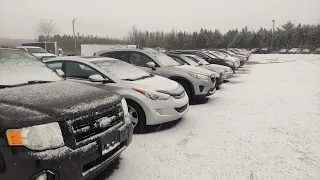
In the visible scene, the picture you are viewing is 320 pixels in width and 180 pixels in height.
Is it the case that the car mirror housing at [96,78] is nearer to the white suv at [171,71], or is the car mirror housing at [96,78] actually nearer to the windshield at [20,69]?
the windshield at [20,69]

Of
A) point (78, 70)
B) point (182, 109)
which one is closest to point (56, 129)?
point (78, 70)

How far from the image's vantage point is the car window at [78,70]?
5.47 m

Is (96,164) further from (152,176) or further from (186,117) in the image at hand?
(186,117)

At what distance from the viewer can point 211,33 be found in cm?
9694

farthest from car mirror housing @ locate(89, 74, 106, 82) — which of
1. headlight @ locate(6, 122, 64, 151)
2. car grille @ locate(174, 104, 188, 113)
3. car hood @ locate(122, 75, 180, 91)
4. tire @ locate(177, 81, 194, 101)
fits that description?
tire @ locate(177, 81, 194, 101)

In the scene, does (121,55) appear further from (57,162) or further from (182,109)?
(57,162)

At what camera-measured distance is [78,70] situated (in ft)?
18.5

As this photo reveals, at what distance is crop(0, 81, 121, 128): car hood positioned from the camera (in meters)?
2.54

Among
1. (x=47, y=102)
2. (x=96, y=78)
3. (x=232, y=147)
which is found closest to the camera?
(x=47, y=102)

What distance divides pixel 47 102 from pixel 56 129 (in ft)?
1.29

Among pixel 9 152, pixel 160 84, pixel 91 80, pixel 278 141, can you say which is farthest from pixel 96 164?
pixel 278 141

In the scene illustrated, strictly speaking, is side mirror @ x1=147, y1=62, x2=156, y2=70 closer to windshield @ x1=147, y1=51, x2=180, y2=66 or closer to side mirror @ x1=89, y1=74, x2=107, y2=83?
windshield @ x1=147, y1=51, x2=180, y2=66

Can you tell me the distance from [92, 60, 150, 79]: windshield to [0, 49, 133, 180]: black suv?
6.18ft

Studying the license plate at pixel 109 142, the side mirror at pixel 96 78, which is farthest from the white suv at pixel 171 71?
the license plate at pixel 109 142
